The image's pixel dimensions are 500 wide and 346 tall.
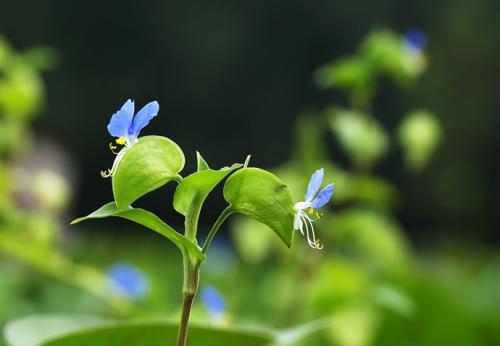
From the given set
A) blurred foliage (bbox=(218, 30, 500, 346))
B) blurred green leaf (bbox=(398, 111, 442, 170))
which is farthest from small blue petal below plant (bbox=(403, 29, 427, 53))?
blurred green leaf (bbox=(398, 111, 442, 170))

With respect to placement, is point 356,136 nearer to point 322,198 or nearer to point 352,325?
point 352,325

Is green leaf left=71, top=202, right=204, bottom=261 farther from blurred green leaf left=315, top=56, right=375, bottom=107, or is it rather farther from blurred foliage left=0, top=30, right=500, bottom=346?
blurred green leaf left=315, top=56, right=375, bottom=107

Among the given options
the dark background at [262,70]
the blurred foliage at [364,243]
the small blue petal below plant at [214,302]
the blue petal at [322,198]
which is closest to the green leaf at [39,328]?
the small blue petal below plant at [214,302]

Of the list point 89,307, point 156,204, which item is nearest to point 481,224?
point 156,204

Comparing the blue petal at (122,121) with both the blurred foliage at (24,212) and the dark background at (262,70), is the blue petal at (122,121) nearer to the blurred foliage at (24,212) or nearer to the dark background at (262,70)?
the blurred foliage at (24,212)

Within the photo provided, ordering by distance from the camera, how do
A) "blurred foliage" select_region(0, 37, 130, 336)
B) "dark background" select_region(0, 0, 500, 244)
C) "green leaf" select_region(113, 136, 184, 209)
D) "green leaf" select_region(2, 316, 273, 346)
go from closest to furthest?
"green leaf" select_region(113, 136, 184, 209) → "green leaf" select_region(2, 316, 273, 346) → "blurred foliage" select_region(0, 37, 130, 336) → "dark background" select_region(0, 0, 500, 244)

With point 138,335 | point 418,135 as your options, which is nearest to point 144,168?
point 138,335

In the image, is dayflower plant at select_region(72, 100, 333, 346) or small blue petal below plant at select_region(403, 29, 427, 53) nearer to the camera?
dayflower plant at select_region(72, 100, 333, 346)
